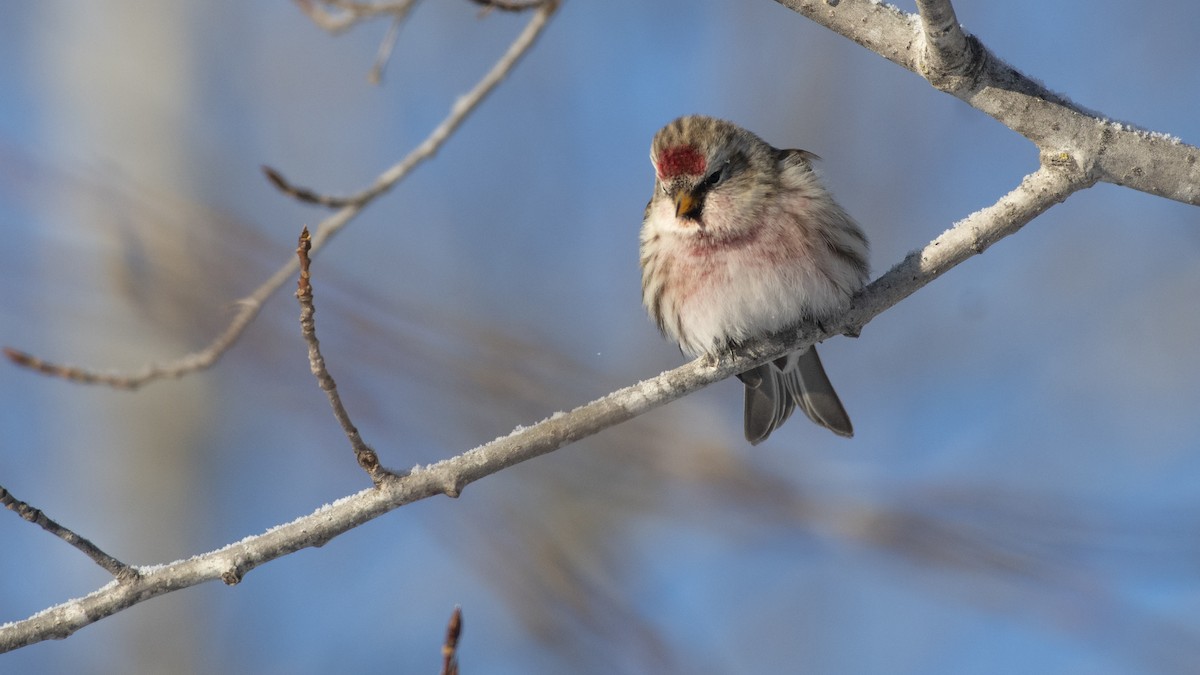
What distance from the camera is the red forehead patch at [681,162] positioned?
11.4 feet

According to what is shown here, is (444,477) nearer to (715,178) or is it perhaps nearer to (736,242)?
(736,242)

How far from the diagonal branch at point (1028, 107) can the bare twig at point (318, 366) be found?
1109mm

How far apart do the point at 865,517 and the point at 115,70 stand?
16.7 ft

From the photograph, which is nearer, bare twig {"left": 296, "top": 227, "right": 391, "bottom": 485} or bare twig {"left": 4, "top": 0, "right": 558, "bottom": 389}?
bare twig {"left": 296, "top": 227, "right": 391, "bottom": 485}

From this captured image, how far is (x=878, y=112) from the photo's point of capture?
25.1 ft

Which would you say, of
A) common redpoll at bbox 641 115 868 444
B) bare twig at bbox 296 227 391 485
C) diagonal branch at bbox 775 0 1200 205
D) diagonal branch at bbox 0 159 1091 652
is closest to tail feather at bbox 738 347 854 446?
common redpoll at bbox 641 115 868 444

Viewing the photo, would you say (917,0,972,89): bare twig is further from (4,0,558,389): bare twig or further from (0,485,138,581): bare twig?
(0,485,138,581): bare twig

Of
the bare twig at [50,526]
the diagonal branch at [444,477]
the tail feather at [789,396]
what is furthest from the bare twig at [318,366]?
the tail feather at [789,396]

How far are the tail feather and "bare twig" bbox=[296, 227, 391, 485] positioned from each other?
1.58 m

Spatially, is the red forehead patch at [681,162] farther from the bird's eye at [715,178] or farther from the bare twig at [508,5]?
the bare twig at [508,5]

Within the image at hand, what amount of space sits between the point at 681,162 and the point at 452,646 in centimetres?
178

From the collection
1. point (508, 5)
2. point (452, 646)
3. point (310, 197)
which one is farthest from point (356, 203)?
point (452, 646)

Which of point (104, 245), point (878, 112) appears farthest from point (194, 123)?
point (878, 112)

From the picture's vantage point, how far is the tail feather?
3.88 m
